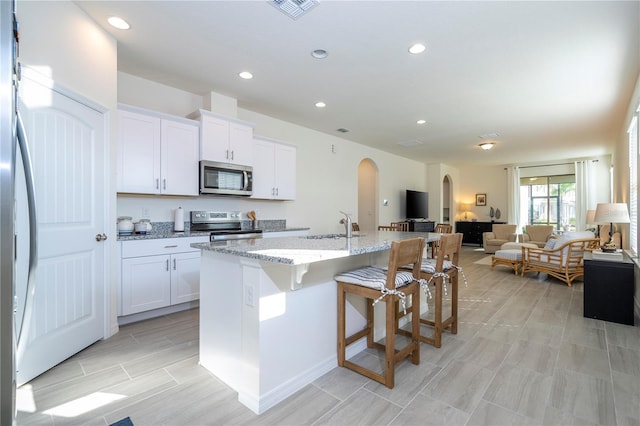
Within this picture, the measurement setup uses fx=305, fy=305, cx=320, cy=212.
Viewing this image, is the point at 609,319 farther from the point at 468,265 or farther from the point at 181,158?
the point at 181,158

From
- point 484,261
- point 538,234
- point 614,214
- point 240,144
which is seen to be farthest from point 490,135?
point 240,144

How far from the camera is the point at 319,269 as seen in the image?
6.86 feet

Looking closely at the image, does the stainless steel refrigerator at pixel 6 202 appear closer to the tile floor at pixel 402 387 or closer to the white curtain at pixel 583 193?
the tile floor at pixel 402 387

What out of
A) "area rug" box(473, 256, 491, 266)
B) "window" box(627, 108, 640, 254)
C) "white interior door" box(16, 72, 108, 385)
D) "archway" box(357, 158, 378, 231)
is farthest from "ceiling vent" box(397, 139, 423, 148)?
"white interior door" box(16, 72, 108, 385)

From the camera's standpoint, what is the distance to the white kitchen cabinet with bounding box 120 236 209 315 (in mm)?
2961

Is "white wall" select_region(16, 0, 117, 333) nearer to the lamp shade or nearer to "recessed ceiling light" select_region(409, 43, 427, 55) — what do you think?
"recessed ceiling light" select_region(409, 43, 427, 55)

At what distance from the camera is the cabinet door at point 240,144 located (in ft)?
13.0

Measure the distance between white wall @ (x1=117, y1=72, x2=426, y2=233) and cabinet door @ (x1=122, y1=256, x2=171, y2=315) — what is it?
70 centimetres

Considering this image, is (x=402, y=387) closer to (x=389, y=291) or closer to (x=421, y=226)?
(x=389, y=291)

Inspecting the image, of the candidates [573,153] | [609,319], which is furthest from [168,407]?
[573,153]

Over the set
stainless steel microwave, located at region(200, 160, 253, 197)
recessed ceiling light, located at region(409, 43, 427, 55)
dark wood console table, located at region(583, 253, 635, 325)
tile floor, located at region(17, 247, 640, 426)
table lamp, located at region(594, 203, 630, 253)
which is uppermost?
recessed ceiling light, located at region(409, 43, 427, 55)

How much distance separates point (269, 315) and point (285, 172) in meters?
3.29

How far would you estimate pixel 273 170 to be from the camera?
462 centimetres

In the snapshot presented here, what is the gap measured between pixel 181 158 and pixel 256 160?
1.11 m
